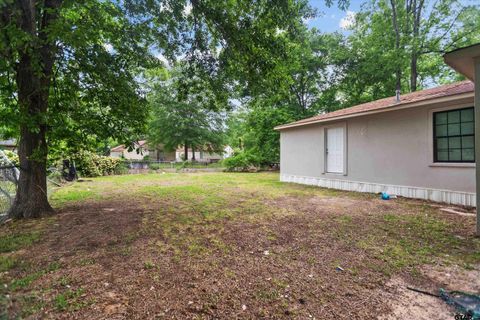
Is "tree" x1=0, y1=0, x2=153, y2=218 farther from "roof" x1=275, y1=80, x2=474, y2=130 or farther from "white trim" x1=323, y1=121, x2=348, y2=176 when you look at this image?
"white trim" x1=323, y1=121, x2=348, y2=176

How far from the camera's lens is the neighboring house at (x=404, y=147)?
609cm

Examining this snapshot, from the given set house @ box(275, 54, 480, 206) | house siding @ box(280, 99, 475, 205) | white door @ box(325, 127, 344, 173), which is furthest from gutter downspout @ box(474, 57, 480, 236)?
white door @ box(325, 127, 344, 173)

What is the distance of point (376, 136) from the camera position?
8.02m

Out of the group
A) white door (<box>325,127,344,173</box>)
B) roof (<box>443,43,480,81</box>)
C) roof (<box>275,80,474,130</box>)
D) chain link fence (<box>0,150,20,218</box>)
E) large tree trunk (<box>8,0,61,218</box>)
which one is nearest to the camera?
roof (<box>443,43,480,81</box>)

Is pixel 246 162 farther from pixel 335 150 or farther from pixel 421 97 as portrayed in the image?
pixel 421 97

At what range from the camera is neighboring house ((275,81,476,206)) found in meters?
6.09

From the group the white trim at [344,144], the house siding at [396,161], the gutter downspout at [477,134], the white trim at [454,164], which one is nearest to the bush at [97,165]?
the white trim at [344,144]

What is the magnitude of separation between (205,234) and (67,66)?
4.60 meters

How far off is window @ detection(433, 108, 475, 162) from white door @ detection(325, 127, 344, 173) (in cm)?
307

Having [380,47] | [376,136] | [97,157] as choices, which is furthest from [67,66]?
[380,47]

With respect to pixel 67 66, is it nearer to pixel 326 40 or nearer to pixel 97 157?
pixel 97 157

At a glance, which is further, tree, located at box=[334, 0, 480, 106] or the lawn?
tree, located at box=[334, 0, 480, 106]

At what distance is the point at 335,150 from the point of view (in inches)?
378

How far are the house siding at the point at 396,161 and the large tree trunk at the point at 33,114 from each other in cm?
854
